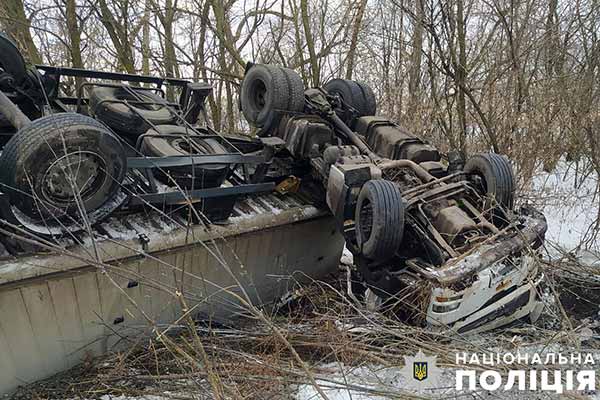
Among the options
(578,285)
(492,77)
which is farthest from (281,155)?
(492,77)

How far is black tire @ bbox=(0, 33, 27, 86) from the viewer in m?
3.64

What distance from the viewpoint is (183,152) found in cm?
352

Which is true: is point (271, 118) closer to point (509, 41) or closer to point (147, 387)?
point (147, 387)

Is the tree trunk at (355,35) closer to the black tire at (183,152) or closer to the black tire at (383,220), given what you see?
the black tire at (183,152)

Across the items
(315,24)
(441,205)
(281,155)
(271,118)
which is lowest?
(441,205)

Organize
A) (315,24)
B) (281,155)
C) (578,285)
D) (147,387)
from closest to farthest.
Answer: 1. (147,387)
2. (578,285)
3. (281,155)
4. (315,24)

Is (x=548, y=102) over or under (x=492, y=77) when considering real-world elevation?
under

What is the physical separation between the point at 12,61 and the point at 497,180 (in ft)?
13.2

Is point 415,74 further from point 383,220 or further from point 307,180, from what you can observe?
point 383,220

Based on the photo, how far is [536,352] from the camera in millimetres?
2844

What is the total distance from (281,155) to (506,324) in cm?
243

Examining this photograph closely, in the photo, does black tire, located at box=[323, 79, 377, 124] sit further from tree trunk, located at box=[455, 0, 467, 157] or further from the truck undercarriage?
tree trunk, located at box=[455, 0, 467, 157]

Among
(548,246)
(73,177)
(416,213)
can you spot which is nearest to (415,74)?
(548,246)

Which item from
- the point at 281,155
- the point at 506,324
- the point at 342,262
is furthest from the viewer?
the point at 342,262
